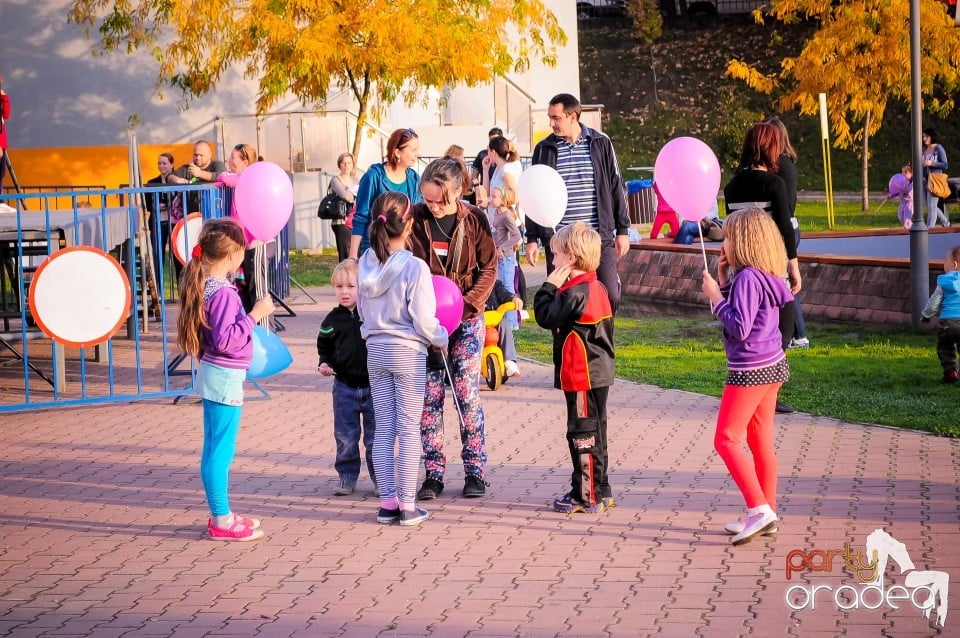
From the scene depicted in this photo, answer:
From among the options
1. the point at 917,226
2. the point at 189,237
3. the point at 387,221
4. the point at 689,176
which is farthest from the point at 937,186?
the point at 387,221

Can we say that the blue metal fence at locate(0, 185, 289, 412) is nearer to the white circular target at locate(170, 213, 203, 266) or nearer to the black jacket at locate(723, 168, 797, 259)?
the white circular target at locate(170, 213, 203, 266)

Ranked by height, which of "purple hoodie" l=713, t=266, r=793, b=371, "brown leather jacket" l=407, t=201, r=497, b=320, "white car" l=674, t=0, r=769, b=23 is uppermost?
"white car" l=674, t=0, r=769, b=23

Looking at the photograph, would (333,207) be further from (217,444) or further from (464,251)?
(217,444)

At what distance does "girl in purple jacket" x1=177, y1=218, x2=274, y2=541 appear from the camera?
6336 millimetres

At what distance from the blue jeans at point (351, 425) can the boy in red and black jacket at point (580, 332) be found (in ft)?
4.22

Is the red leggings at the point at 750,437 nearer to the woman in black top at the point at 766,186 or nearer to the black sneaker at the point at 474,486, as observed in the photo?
the black sneaker at the point at 474,486

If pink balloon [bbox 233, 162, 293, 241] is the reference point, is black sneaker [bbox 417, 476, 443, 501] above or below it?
below

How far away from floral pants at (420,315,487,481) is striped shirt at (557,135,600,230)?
1.70 metres

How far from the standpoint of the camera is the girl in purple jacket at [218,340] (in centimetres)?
634

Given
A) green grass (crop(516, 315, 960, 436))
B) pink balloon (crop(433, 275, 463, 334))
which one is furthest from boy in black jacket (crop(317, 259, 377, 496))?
green grass (crop(516, 315, 960, 436))

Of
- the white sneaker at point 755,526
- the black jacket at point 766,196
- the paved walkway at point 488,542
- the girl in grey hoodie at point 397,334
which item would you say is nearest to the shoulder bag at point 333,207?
the paved walkway at point 488,542

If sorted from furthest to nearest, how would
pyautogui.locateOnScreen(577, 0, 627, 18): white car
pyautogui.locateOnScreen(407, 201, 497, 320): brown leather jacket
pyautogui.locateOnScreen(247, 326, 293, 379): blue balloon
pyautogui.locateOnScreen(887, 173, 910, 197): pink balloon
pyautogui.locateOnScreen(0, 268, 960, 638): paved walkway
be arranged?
pyautogui.locateOnScreen(577, 0, 627, 18): white car → pyautogui.locateOnScreen(887, 173, 910, 197): pink balloon → pyautogui.locateOnScreen(407, 201, 497, 320): brown leather jacket → pyautogui.locateOnScreen(247, 326, 293, 379): blue balloon → pyautogui.locateOnScreen(0, 268, 960, 638): paved walkway

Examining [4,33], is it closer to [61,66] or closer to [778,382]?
[61,66]

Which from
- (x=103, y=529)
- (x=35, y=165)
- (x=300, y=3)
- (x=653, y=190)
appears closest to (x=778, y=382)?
(x=103, y=529)
